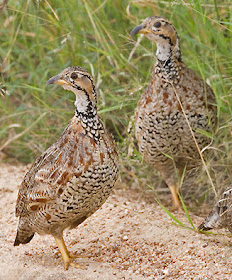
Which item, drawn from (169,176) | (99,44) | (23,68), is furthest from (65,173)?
(23,68)

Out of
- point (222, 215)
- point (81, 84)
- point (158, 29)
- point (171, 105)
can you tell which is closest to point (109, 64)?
point (158, 29)

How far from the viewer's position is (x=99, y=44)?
5.62 meters

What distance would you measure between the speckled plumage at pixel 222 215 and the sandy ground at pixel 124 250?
90 mm

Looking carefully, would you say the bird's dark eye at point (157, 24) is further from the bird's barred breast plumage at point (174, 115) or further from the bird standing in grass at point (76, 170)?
the bird standing in grass at point (76, 170)

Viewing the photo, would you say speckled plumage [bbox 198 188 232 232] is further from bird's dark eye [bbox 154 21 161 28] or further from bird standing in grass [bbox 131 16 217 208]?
bird's dark eye [bbox 154 21 161 28]

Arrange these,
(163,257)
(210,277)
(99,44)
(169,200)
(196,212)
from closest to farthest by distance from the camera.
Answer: (210,277), (163,257), (196,212), (169,200), (99,44)

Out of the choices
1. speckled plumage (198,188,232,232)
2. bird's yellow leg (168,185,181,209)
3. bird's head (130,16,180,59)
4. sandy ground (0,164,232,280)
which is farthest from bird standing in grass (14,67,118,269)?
bird's yellow leg (168,185,181,209)

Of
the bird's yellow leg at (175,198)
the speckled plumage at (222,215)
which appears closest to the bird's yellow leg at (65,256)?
the speckled plumage at (222,215)

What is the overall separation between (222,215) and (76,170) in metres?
1.03

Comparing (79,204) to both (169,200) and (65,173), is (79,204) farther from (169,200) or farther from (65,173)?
(169,200)

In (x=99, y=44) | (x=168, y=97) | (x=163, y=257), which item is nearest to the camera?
(x=163, y=257)

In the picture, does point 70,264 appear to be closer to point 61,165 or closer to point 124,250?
point 124,250

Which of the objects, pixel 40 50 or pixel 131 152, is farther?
pixel 40 50

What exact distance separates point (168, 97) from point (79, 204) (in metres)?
1.27
